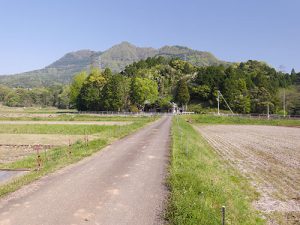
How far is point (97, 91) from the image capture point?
409ft

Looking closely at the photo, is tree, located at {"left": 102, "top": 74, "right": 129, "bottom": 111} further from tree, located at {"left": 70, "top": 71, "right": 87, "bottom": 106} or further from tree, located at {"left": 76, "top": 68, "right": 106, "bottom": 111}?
tree, located at {"left": 70, "top": 71, "right": 87, "bottom": 106}

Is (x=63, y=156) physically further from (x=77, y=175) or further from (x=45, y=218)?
(x=45, y=218)

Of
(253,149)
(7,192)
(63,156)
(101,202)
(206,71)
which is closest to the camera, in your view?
(101,202)

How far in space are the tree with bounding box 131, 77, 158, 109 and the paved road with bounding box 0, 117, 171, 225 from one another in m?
103

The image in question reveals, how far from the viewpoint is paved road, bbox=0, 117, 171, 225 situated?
10117mm

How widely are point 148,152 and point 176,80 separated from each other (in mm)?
130317

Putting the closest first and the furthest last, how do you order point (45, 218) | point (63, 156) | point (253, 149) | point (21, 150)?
point (45, 218) < point (63, 156) < point (21, 150) < point (253, 149)

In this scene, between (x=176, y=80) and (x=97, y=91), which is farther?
(x=176, y=80)

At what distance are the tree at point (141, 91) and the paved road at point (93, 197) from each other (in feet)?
337

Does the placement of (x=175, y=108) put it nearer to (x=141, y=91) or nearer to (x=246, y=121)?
(x=141, y=91)

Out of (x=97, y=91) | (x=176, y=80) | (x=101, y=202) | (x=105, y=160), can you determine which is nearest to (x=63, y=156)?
(x=105, y=160)

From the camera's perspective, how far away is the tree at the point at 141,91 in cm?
12194

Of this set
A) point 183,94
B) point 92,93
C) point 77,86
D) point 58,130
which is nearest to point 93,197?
point 58,130

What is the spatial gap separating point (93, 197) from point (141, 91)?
110 m
